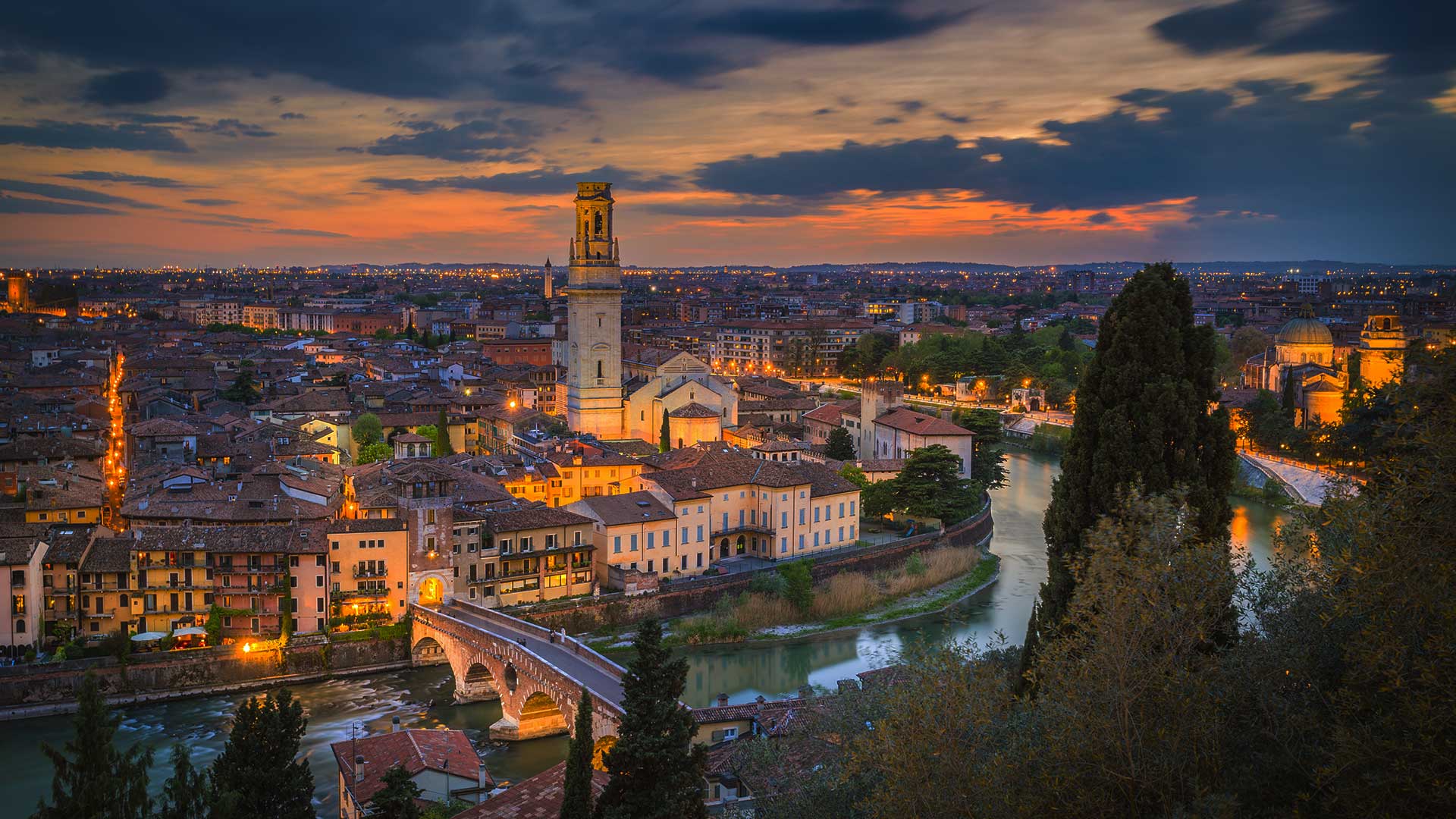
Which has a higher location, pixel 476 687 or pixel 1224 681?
pixel 1224 681

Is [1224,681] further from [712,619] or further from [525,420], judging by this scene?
[525,420]

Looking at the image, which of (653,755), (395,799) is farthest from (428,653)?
(653,755)

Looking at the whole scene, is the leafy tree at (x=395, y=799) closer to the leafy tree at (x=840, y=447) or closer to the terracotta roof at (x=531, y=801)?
the terracotta roof at (x=531, y=801)

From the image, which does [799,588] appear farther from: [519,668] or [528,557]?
[519,668]

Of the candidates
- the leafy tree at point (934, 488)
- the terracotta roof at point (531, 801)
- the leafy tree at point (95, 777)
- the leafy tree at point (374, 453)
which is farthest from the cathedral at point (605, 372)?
the leafy tree at point (95, 777)

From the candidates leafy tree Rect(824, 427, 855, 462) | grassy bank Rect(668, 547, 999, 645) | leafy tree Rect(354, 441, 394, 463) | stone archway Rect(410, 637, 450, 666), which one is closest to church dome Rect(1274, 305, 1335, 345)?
leafy tree Rect(824, 427, 855, 462)

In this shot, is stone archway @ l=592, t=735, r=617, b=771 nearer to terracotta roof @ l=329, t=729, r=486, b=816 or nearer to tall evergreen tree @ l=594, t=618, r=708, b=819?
terracotta roof @ l=329, t=729, r=486, b=816

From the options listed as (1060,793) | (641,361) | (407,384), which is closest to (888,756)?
(1060,793)
